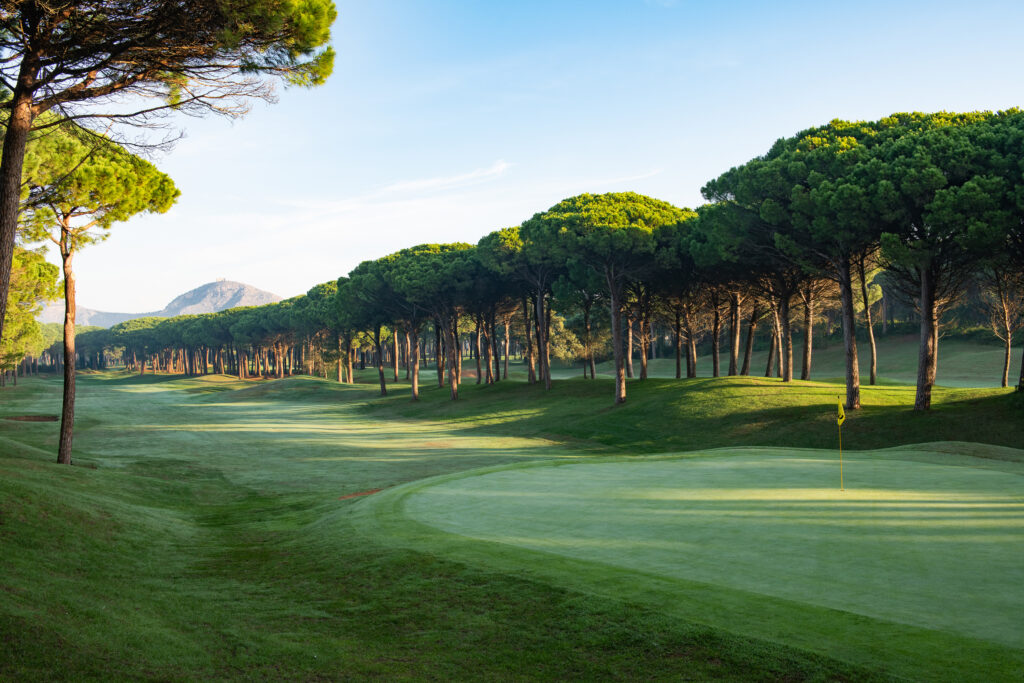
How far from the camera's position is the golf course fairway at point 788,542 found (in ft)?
20.7

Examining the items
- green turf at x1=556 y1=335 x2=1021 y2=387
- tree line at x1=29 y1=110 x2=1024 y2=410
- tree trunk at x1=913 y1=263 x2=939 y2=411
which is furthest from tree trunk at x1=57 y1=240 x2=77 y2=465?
green turf at x1=556 y1=335 x2=1021 y2=387

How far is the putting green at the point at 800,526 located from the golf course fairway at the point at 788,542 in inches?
1.2

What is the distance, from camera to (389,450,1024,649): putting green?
706cm

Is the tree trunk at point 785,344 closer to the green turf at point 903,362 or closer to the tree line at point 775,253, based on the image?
the tree line at point 775,253

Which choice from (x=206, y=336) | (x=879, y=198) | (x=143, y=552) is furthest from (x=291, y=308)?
(x=143, y=552)

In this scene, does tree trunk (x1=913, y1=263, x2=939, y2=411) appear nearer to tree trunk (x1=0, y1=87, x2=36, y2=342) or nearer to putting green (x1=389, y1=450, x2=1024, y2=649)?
putting green (x1=389, y1=450, x2=1024, y2=649)

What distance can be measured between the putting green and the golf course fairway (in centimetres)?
3

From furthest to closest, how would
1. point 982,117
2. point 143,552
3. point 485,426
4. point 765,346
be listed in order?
1. point 765,346
2. point 485,426
3. point 982,117
4. point 143,552

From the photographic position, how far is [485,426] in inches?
1750

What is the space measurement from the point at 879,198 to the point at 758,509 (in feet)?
70.8

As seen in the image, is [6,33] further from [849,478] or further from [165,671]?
[849,478]

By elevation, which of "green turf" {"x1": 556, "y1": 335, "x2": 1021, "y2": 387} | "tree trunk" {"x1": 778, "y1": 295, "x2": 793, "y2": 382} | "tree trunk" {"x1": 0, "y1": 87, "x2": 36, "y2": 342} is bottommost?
"green turf" {"x1": 556, "y1": 335, "x2": 1021, "y2": 387}

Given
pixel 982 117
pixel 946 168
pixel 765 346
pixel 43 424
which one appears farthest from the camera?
pixel 765 346

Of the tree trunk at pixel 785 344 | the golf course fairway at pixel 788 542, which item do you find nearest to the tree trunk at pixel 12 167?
the golf course fairway at pixel 788 542
